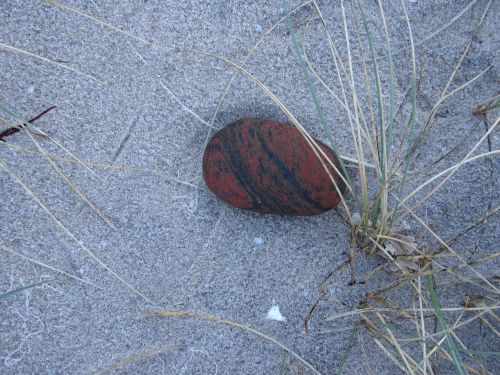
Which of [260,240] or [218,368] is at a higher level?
[260,240]

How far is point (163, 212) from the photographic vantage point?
4.32 feet

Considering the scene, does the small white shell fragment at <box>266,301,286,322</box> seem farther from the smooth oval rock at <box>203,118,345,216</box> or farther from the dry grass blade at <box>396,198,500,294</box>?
the dry grass blade at <box>396,198,500,294</box>

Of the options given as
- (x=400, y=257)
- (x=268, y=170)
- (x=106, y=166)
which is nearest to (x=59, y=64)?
(x=106, y=166)

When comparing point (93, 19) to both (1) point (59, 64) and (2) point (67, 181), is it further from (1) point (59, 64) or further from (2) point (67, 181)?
(2) point (67, 181)

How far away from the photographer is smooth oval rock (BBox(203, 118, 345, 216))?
1.19 m

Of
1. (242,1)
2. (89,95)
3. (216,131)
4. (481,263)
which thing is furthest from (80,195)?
(481,263)

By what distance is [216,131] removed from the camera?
52.4 inches

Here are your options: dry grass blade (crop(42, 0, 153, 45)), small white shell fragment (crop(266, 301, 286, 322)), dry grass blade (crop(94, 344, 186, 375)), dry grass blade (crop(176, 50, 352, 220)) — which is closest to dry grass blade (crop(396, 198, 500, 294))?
dry grass blade (crop(176, 50, 352, 220))

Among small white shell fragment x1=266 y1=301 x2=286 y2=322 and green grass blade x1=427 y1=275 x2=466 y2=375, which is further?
small white shell fragment x1=266 y1=301 x2=286 y2=322

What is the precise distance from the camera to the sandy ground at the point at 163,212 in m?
1.29

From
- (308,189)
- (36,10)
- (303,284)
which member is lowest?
(303,284)

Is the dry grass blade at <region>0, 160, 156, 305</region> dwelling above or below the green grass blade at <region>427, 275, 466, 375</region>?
above

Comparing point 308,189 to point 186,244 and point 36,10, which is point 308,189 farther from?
point 36,10

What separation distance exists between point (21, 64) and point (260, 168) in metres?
0.61
